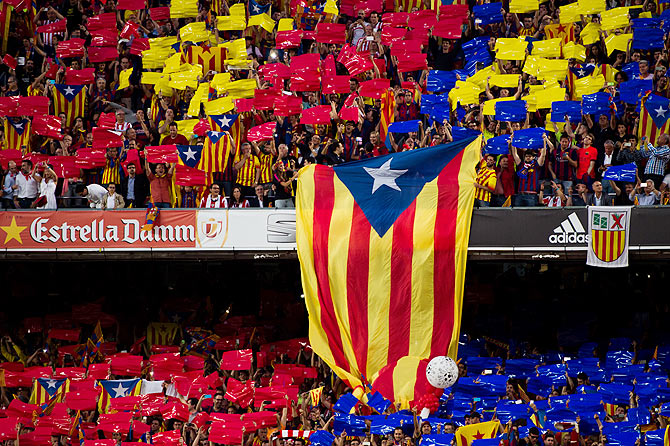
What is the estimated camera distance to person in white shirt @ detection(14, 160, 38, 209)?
18.8 m

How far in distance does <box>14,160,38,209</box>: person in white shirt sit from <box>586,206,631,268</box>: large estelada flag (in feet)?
30.0

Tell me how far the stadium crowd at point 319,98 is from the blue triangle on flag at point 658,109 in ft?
0.08

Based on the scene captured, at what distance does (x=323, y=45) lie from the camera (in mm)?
20781

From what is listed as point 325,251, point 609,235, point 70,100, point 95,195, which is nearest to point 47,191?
point 95,195

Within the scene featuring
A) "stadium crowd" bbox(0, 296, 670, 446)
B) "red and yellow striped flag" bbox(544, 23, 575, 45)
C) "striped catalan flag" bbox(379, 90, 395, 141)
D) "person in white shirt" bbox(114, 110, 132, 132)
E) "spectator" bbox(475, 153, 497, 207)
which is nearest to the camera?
"stadium crowd" bbox(0, 296, 670, 446)

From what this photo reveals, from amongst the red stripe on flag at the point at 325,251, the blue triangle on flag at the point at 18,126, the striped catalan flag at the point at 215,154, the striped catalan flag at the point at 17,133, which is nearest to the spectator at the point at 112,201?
the striped catalan flag at the point at 215,154

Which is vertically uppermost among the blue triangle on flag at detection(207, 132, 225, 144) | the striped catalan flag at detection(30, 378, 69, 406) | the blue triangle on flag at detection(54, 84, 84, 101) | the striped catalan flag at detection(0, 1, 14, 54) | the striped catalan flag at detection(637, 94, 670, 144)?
the striped catalan flag at detection(0, 1, 14, 54)

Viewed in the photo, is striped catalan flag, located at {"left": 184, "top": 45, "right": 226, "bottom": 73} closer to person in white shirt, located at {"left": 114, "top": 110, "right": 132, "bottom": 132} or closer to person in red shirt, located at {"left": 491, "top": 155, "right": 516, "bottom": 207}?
person in white shirt, located at {"left": 114, "top": 110, "right": 132, "bottom": 132}

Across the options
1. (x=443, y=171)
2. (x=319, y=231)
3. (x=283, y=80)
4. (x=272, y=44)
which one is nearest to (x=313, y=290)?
(x=319, y=231)

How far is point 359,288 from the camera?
16656 mm

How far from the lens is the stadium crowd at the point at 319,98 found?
17391 mm

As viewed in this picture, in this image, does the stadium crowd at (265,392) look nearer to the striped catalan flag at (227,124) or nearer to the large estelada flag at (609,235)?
the large estelada flag at (609,235)

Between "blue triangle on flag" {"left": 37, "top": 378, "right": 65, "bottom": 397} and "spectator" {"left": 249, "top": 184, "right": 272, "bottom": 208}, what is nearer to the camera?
"spectator" {"left": 249, "top": 184, "right": 272, "bottom": 208}

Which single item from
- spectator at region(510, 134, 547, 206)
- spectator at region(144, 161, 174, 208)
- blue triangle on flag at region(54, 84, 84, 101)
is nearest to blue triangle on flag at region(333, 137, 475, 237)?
spectator at region(510, 134, 547, 206)
